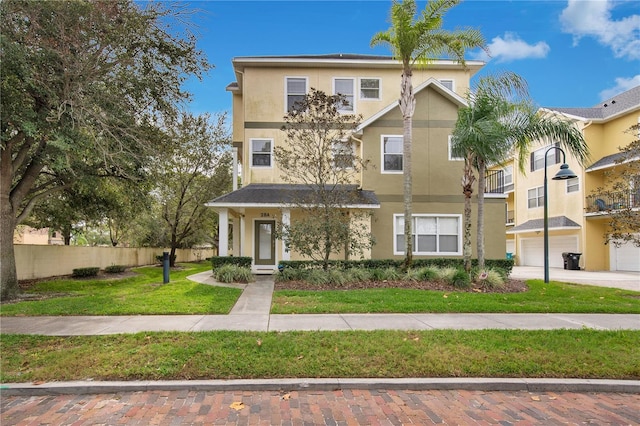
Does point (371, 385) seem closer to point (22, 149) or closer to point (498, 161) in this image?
point (498, 161)

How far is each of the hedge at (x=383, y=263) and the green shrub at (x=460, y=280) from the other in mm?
1979

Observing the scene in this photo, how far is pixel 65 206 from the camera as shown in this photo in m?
16.3

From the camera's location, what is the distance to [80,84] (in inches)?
375

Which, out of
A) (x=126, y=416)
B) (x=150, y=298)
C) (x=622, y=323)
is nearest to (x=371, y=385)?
(x=126, y=416)

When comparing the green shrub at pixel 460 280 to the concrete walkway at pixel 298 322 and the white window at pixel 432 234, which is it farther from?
the white window at pixel 432 234

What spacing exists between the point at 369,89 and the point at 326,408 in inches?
646

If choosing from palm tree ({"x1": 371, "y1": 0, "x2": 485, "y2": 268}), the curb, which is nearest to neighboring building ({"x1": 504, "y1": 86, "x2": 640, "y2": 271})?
palm tree ({"x1": 371, "y1": 0, "x2": 485, "y2": 268})

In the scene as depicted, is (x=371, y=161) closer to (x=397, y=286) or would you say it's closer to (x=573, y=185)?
(x=397, y=286)

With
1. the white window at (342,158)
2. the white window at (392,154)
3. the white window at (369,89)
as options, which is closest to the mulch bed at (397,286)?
the white window at (342,158)

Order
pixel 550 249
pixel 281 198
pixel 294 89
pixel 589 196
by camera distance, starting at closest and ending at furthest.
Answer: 1. pixel 281 198
2. pixel 294 89
3. pixel 589 196
4. pixel 550 249

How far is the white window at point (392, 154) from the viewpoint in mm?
16266

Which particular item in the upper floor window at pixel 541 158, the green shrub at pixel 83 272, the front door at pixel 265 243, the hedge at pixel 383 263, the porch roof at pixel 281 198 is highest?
the upper floor window at pixel 541 158

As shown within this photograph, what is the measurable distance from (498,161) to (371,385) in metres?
11.0

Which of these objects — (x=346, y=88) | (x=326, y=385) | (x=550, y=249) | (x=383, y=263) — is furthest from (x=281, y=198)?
(x=550, y=249)
